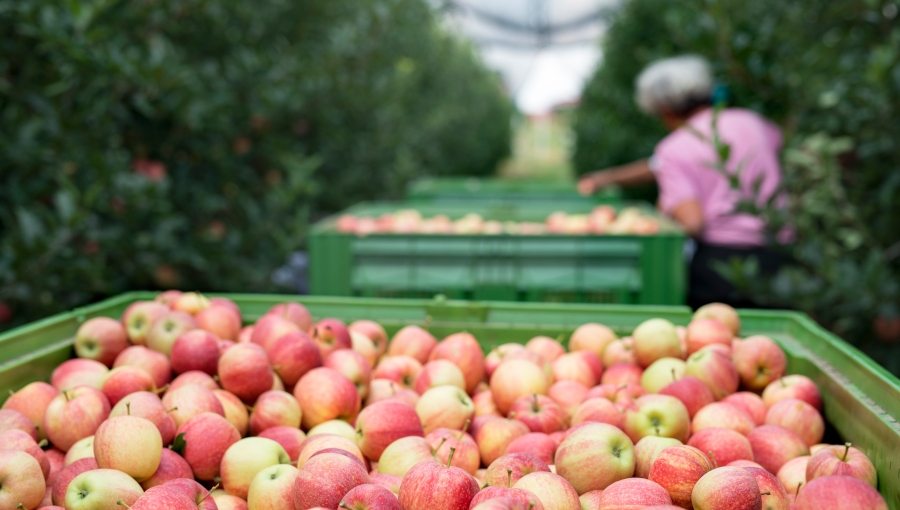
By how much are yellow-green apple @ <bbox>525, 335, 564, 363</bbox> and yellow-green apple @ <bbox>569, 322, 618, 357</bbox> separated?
0.09 ft


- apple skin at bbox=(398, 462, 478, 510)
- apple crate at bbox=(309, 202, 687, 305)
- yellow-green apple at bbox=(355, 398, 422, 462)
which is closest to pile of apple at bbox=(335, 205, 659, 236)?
apple crate at bbox=(309, 202, 687, 305)

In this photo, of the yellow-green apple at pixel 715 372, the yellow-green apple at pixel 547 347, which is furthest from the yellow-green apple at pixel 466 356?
the yellow-green apple at pixel 715 372

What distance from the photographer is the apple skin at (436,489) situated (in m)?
1.24

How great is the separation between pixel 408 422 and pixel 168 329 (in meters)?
0.84

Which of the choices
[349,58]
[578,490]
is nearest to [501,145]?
[349,58]

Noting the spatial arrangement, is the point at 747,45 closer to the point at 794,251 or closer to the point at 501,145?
the point at 794,251

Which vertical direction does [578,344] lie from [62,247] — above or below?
below

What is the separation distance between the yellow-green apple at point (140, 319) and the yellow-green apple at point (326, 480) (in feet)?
3.42

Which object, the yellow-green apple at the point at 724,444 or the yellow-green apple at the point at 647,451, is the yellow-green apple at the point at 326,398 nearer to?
the yellow-green apple at the point at 647,451

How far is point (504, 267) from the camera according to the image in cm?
319

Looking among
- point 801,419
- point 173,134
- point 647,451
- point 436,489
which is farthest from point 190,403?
point 173,134

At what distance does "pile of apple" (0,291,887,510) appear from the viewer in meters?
1.31

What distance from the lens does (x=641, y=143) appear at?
862 centimetres

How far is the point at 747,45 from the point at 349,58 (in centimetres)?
269
